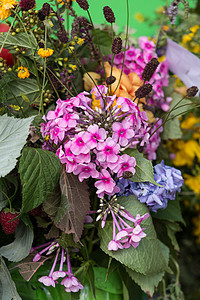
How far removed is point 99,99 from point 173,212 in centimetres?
26

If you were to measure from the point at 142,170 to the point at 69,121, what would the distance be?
0.13 m

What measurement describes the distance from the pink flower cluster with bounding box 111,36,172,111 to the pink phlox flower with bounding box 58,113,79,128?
221 millimetres

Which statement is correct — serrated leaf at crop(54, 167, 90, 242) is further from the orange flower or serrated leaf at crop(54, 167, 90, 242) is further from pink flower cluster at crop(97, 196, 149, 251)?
the orange flower

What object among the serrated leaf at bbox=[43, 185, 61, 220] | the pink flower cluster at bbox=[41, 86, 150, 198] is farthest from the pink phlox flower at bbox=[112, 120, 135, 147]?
the serrated leaf at bbox=[43, 185, 61, 220]

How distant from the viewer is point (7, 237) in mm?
618

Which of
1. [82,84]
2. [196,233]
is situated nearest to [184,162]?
[196,233]

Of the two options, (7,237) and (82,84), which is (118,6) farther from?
(7,237)

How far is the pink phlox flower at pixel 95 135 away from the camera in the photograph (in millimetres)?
495

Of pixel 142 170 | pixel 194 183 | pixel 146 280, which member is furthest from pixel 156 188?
pixel 194 183

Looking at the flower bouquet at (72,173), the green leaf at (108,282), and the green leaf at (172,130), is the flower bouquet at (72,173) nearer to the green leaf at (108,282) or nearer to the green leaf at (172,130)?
the green leaf at (108,282)

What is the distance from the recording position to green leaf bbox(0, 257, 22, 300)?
556 mm

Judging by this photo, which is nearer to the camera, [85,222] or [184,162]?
[85,222]

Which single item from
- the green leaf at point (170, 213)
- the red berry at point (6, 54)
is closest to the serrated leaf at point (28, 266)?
the green leaf at point (170, 213)

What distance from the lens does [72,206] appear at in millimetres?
526
